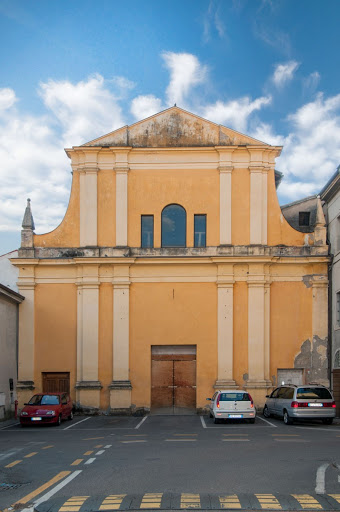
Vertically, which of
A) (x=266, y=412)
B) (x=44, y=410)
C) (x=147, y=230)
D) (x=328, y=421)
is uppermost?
(x=147, y=230)

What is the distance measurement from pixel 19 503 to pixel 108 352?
750 inches

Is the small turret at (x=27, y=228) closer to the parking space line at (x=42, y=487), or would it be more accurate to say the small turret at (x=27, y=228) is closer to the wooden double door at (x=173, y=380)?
the wooden double door at (x=173, y=380)

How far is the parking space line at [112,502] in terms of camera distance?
9214 mm

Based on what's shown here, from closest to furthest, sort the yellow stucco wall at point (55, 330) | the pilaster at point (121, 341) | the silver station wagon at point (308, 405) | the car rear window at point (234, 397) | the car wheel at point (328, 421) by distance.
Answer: the silver station wagon at point (308, 405) → the car wheel at point (328, 421) → the car rear window at point (234, 397) → the pilaster at point (121, 341) → the yellow stucco wall at point (55, 330)

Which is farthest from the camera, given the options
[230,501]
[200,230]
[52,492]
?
[200,230]

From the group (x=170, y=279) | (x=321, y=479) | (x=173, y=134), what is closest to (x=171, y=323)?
(x=170, y=279)

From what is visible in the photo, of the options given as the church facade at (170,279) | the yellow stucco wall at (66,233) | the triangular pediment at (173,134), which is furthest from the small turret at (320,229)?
the yellow stucco wall at (66,233)

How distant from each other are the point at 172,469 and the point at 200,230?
58.4ft

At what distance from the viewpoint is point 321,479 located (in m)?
11.3

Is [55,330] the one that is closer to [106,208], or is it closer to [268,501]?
[106,208]

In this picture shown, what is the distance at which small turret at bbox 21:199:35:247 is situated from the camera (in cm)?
2942

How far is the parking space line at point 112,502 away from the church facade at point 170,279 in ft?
60.0

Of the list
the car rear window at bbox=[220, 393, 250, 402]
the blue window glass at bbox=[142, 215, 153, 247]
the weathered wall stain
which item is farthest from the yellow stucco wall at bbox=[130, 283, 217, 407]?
the car rear window at bbox=[220, 393, 250, 402]

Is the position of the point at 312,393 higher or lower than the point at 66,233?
lower
